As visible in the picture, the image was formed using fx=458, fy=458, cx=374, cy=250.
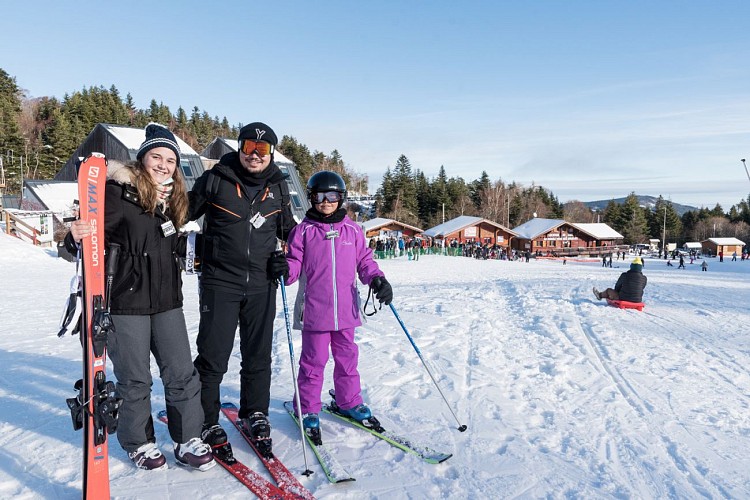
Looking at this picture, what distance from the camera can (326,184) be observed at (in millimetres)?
3012

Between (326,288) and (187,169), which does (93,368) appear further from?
(187,169)

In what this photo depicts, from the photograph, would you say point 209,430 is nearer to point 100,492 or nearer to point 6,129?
point 100,492

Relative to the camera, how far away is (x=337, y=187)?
305 cm

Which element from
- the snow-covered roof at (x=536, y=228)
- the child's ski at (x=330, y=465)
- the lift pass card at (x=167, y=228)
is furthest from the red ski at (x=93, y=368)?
the snow-covered roof at (x=536, y=228)

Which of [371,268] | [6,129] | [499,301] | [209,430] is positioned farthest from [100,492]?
[6,129]

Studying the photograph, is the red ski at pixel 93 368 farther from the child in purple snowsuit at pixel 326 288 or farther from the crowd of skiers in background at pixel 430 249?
the crowd of skiers in background at pixel 430 249

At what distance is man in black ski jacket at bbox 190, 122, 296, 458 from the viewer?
2652 mm

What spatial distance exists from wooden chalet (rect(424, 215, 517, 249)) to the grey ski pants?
1555 inches

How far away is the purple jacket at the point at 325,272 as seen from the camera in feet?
9.62

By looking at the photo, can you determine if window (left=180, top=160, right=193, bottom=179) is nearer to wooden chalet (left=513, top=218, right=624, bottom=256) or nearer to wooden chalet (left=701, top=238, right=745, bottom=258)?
wooden chalet (left=513, top=218, right=624, bottom=256)

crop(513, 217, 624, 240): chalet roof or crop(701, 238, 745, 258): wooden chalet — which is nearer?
crop(513, 217, 624, 240): chalet roof

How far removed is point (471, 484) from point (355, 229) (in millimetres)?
1687

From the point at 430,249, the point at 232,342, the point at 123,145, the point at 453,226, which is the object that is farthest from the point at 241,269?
the point at 453,226

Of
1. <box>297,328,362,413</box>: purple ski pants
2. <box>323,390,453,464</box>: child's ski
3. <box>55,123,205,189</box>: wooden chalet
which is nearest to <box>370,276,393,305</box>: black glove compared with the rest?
<box>297,328,362,413</box>: purple ski pants
